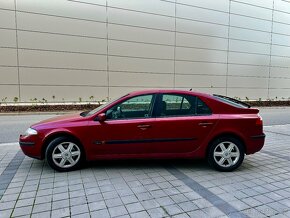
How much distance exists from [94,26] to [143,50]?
3637mm

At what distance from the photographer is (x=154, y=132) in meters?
4.37

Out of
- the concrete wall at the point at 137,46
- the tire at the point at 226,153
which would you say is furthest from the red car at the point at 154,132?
the concrete wall at the point at 137,46

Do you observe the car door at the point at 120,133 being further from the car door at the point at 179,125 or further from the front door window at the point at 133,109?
the car door at the point at 179,125

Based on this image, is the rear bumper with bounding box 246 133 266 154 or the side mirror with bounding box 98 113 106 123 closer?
the side mirror with bounding box 98 113 106 123

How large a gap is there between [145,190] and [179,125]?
4.24ft

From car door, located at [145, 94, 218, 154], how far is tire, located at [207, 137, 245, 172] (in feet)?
0.90

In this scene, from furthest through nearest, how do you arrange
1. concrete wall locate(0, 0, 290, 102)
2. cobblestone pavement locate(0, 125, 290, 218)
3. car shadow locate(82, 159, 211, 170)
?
concrete wall locate(0, 0, 290, 102) < car shadow locate(82, 159, 211, 170) < cobblestone pavement locate(0, 125, 290, 218)

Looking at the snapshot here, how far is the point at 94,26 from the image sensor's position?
16.4 metres

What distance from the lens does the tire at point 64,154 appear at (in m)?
4.31

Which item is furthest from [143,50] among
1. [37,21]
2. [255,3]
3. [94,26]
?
[255,3]

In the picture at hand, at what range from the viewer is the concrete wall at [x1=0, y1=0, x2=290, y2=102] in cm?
1515

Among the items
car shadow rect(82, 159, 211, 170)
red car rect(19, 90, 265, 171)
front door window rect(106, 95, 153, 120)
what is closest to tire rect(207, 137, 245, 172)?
red car rect(19, 90, 265, 171)

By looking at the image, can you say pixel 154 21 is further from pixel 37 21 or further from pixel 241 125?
pixel 241 125

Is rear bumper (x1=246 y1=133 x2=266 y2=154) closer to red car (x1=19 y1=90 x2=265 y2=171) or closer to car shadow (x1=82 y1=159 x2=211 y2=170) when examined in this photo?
red car (x1=19 y1=90 x2=265 y2=171)
